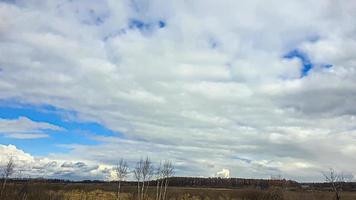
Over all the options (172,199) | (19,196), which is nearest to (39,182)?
(19,196)

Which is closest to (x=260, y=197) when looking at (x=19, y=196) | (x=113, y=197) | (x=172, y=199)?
(x=172, y=199)

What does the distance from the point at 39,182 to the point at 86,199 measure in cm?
884

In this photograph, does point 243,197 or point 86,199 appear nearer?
point 86,199

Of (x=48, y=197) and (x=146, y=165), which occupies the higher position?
(x=146, y=165)

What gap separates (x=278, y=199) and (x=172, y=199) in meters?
20.7

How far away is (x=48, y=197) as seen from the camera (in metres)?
55.0

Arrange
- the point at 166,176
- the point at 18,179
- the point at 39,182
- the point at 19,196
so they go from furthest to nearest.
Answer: the point at 166,176, the point at 39,182, the point at 18,179, the point at 19,196

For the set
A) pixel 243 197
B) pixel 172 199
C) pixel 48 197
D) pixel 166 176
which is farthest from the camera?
pixel 243 197

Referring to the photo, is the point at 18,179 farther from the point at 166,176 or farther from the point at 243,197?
the point at 243,197

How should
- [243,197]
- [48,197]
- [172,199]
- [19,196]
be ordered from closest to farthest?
[19,196] < [48,197] < [172,199] < [243,197]

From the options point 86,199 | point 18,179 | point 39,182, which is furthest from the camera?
point 86,199

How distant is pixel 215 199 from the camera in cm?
8825

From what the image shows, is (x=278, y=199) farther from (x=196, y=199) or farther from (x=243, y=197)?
(x=196, y=199)

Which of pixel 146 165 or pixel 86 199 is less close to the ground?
pixel 146 165
